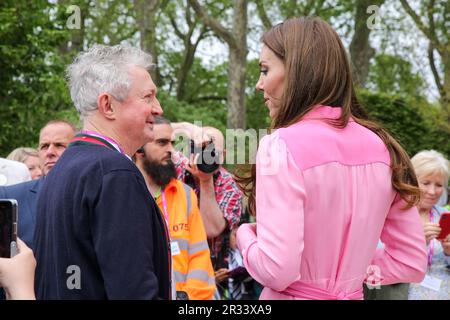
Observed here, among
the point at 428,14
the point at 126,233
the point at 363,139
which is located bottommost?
the point at 126,233

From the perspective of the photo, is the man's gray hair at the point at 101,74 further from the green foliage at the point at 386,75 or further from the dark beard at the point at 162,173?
the green foliage at the point at 386,75

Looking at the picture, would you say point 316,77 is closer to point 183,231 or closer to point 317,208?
point 317,208

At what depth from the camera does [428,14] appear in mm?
15594

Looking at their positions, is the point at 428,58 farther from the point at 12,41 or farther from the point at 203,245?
the point at 203,245

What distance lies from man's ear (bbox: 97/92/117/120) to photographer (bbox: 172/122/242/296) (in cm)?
263

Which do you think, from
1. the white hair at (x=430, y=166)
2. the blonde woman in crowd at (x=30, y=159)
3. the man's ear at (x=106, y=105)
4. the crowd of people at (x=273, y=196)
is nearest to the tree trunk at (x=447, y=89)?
the white hair at (x=430, y=166)

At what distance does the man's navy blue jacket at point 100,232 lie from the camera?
219cm

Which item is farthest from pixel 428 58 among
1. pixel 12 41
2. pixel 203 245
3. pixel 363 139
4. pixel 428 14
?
pixel 363 139

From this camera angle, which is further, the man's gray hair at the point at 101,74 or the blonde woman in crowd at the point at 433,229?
the blonde woman in crowd at the point at 433,229

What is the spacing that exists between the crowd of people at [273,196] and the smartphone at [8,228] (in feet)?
0.15

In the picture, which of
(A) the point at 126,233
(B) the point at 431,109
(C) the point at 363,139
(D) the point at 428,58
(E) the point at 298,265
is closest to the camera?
(A) the point at 126,233

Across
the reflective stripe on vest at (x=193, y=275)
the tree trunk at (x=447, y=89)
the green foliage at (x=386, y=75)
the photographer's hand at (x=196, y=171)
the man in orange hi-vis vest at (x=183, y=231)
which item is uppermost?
the green foliage at (x=386, y=75)

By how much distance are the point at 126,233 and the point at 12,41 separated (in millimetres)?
8216

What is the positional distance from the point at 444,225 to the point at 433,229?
0.28 feet
